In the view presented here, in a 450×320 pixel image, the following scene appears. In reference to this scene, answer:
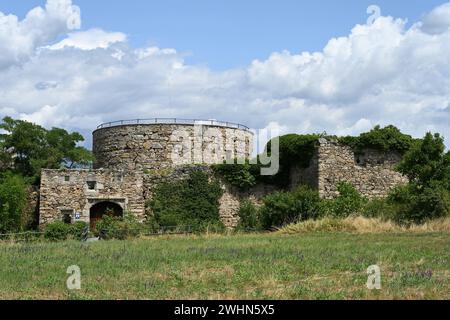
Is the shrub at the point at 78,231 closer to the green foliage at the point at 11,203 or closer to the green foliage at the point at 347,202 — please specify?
the green foliage at the point at 11,203

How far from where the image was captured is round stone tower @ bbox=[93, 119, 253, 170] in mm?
36344

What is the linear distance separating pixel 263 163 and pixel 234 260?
61.0 feet

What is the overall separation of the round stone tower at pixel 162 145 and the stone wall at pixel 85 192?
13.0ft

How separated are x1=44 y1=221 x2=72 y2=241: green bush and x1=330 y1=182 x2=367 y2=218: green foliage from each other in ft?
35.5

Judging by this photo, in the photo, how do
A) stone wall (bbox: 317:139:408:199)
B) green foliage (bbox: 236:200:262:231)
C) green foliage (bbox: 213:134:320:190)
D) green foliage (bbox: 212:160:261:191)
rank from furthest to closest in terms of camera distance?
green foliage (bbox: 212:160:261:191), green foliage (bbox: 213:134:320:190), green foliage (bbox: 236:200:262:231), stone wall (bbox: 317:139:408:199)

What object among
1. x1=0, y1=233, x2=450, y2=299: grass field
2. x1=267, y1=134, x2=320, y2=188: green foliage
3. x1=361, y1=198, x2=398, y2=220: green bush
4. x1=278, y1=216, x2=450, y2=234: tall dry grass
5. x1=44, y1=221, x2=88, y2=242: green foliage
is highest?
x1=267, y1=134, x2=320, y2=188: green foliage

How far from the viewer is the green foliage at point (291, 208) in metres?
26.4

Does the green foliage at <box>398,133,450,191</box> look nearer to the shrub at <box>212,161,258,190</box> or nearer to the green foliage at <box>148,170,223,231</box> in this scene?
the shrub at <box>212,161,258,190</box>

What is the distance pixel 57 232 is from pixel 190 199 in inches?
306

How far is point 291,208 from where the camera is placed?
26.3m

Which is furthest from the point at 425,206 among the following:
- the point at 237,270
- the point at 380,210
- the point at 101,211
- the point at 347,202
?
the point at 101,211

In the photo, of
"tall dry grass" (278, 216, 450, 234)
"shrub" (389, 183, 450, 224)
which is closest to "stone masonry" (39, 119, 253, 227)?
"tall dry grass" (278, 216, 450, 234)

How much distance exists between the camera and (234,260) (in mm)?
13875

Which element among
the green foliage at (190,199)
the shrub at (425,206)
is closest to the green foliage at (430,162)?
the shrub at (425,206)
